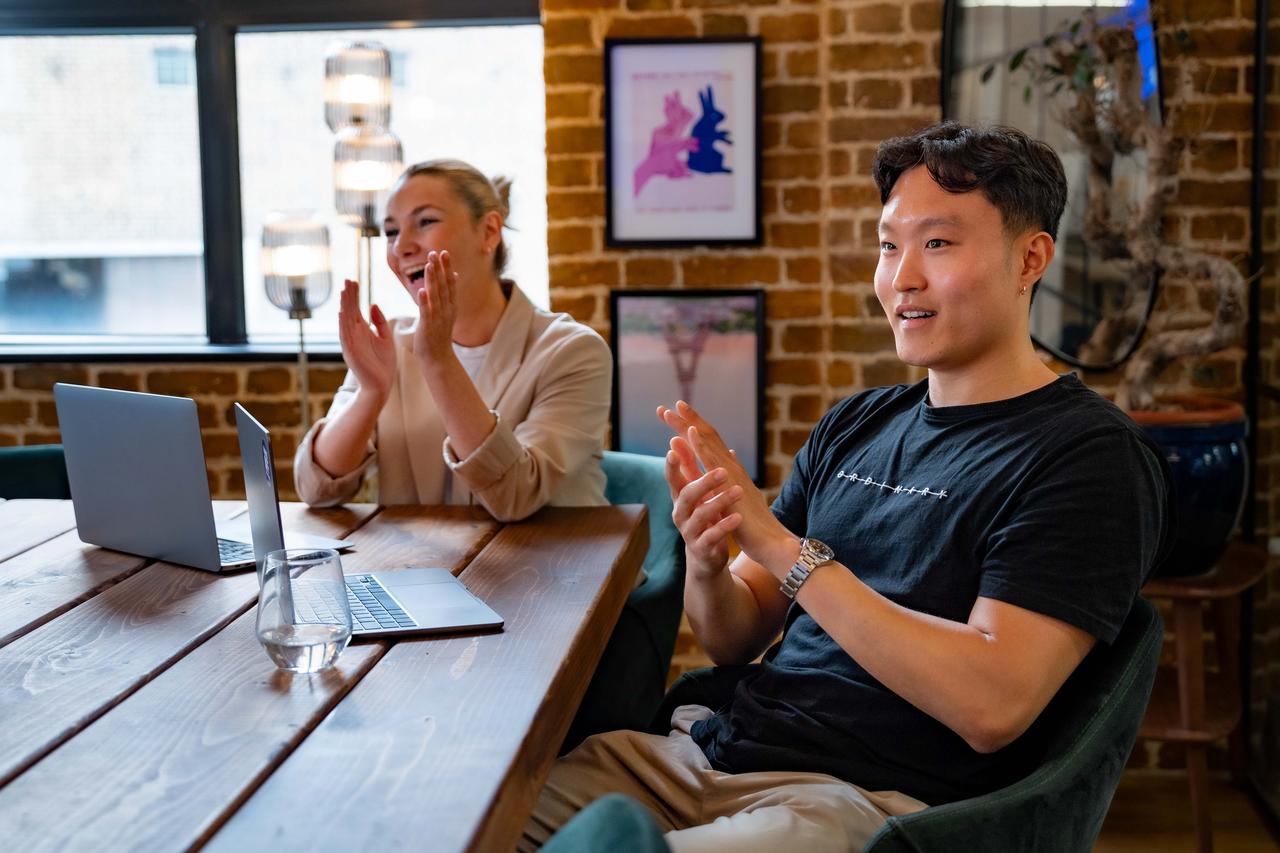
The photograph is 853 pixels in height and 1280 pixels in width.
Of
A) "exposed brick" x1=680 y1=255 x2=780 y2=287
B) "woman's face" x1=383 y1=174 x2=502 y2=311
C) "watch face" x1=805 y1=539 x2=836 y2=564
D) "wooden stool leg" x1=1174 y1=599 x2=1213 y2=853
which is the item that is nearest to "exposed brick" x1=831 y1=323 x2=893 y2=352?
"exposed brick" x1=680 y1=255 x2=780 y2=287

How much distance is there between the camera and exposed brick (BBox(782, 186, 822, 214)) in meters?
3.35

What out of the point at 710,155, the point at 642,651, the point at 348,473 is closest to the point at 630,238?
the point at 710,155

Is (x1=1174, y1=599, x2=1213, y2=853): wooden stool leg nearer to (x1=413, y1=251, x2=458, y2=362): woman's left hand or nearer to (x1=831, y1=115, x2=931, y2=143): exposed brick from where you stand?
(x1=831, y1=115, x2=931, y2=143): exposed brick

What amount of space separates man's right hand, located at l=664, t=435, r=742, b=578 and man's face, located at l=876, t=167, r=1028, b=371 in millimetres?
292

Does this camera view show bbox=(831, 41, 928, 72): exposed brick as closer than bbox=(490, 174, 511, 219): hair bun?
No

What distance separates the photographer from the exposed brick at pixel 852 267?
129 inches

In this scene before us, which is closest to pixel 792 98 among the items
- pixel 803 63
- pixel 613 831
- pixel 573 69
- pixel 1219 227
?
pixel 803 63

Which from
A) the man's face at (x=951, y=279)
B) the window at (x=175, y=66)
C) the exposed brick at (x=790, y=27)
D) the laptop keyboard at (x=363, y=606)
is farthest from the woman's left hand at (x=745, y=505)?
the window at (x=175, y=66)

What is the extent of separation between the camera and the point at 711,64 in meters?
3.29

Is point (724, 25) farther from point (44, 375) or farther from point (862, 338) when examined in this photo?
point (44, 375)

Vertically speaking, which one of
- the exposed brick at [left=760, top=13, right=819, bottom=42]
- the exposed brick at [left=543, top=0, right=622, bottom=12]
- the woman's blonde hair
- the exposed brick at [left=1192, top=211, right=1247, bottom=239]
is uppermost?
the exposed brick at [left=543, top=0, right=622, bottom=12]

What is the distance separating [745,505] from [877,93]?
2011 mm

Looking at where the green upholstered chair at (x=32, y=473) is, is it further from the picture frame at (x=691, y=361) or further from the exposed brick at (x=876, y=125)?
the exposed brick at (x=876, y=125)

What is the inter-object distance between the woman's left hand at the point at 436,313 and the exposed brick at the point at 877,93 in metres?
1.47
